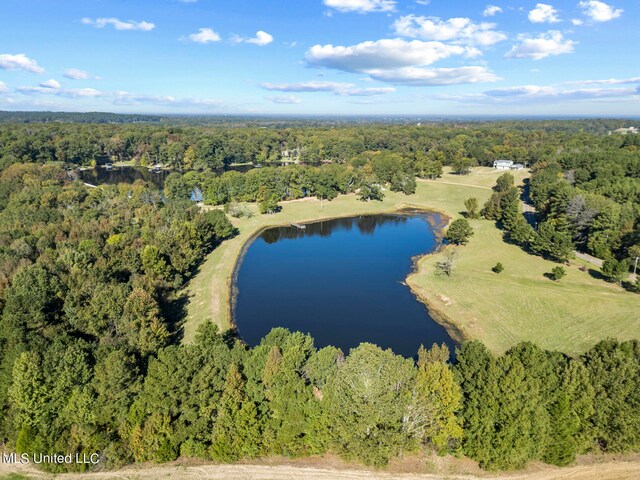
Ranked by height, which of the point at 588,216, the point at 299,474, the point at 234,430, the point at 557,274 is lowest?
the point at 299,474

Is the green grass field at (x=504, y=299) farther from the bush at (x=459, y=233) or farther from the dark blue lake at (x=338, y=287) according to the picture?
the dark blue lake at (x=338, y=287)

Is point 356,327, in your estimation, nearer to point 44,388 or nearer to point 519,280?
point 519,280

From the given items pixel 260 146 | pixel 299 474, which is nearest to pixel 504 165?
pixel 260 146

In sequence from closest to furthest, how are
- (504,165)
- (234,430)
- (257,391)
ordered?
1. (234,430)
2. (257,391)
3. (504,165)

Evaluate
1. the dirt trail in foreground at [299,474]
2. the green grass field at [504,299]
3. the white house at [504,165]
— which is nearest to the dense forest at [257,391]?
the dirt trail in foreground at [299,474]

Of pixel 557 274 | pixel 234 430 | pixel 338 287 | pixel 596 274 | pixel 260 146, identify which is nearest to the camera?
pixel 234 430

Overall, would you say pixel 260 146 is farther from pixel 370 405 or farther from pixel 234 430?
pixel 370 405

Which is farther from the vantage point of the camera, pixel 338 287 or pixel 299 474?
pixel 338 287

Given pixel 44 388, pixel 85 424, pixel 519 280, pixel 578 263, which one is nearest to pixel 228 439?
pixel 85 424
